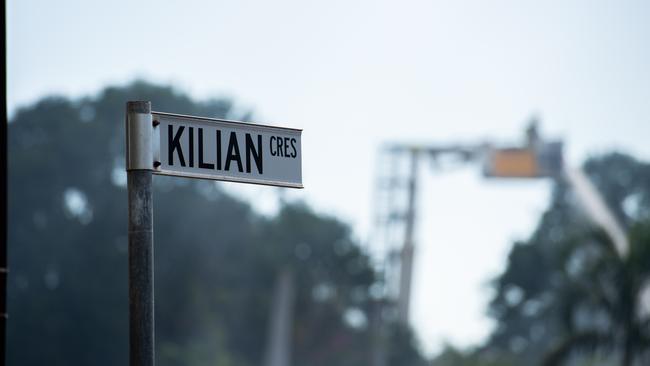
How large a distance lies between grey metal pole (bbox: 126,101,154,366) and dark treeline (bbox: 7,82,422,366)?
58.0 meters

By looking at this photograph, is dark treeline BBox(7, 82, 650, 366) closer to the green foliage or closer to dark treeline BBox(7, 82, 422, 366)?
dark treeline BBox(7, 82, 422, 366)

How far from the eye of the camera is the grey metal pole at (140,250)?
5.24 metres

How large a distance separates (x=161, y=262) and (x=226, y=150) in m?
63.4

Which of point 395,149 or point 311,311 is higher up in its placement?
point 395,149

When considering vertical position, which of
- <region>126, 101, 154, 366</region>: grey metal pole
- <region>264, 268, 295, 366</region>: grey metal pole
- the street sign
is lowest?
<region>264, 268, 295, 366</region>: grey metal pole

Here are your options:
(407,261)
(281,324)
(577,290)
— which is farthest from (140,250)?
(407,261)

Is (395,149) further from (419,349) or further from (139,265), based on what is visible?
(139,265)

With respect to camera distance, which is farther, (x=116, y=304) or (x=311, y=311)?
(x=311, y=311)

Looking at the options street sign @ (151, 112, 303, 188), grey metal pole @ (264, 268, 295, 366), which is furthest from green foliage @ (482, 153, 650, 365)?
street sign @ (151, 112, 303, 188)

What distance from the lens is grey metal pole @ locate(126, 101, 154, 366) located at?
206 inches

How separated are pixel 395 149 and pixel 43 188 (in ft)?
60.0

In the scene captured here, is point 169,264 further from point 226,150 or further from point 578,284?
point 226,150

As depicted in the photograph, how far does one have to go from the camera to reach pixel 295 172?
18.7ft

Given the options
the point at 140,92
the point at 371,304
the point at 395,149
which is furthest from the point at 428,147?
the point at 140,92
